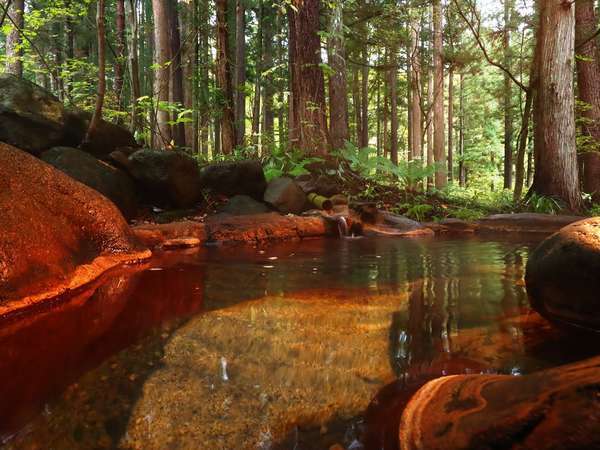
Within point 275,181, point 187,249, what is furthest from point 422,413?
point 275,181

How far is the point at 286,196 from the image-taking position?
8.63m

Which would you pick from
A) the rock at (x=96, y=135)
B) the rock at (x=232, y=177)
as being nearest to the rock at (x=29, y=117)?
the rock at (x=96, y=135)

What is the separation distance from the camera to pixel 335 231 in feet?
26.7

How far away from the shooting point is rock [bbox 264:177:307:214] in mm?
8602

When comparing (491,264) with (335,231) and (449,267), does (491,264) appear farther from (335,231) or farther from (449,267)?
(335,231)

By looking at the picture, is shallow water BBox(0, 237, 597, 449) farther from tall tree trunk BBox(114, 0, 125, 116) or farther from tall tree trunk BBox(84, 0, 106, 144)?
tall tree trunk BBox(114, 0, 125, 116)

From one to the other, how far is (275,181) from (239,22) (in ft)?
30.3

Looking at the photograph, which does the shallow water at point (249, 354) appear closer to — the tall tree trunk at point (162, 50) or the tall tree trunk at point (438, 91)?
the tall tree trunk at point (162, 50)

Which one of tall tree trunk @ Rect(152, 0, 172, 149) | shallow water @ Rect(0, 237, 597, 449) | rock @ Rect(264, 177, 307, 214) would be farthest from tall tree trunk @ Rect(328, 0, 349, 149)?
shallow water @ Rect(0, 237, 597, 449)

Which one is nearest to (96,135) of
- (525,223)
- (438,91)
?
(525,223)

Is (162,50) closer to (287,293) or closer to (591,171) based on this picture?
(287,293)

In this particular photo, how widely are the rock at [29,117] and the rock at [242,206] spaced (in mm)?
3103

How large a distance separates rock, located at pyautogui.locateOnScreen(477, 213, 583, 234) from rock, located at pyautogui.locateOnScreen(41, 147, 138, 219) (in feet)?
22.9

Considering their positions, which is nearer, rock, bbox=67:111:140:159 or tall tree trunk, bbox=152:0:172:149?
rock, bbox=67:111:140:159
